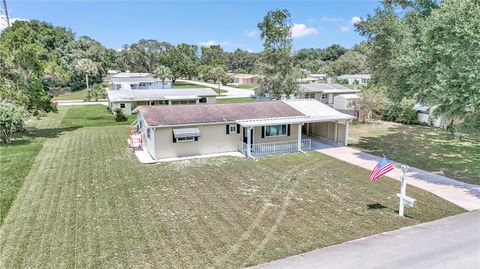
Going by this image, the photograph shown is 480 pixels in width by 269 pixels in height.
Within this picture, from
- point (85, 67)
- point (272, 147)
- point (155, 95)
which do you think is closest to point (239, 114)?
point (272, 147)

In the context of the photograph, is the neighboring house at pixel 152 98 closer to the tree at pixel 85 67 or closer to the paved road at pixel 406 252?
the tree at pixel 85 67

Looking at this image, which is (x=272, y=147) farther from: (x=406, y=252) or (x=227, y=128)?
(x=406, y=252)

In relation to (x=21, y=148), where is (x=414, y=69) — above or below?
above

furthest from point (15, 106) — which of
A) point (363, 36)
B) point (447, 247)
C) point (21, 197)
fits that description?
point (447, 247)

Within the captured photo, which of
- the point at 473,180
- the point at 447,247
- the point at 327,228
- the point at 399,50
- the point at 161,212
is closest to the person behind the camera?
the point at 447,247

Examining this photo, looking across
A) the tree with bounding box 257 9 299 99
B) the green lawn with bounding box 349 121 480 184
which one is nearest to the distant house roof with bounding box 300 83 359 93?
the tree with bounding box 257 9 299 99

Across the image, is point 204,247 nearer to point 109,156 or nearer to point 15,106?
point 109,156
